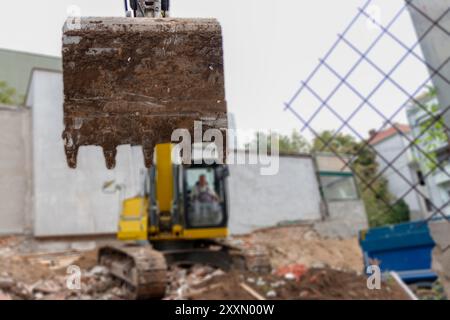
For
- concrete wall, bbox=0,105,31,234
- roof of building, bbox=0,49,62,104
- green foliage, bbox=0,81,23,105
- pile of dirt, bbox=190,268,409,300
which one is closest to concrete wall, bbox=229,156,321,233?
concrete wall, bbox=0,105,31,234

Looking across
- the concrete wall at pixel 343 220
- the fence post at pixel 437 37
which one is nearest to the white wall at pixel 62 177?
the concrete wall at pixel 343 220

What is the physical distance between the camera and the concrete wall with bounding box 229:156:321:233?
1556 cm

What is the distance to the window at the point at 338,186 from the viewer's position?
716 inches

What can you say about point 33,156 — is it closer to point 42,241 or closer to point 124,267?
point 42,241

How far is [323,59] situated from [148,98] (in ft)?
6.94

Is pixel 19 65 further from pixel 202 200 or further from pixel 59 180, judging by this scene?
pixel 202 200

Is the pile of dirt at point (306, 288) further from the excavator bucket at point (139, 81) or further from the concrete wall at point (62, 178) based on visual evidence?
the concrete wall at point (62, 178)

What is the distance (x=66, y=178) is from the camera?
1230 centimetres

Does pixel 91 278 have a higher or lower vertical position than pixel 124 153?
lower

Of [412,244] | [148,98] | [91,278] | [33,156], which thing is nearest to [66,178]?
[33,156]

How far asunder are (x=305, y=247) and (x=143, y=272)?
9.11 metres

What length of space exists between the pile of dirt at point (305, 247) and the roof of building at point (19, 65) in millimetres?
11608

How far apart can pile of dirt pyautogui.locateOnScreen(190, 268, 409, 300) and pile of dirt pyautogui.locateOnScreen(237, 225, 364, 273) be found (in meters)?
5.47

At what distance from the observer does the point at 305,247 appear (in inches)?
575
